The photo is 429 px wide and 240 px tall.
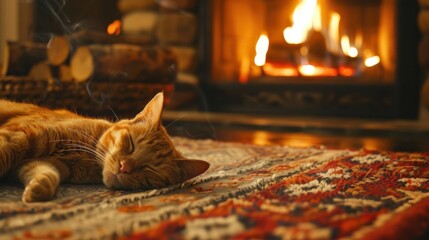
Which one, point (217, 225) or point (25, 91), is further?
point (25, 91)

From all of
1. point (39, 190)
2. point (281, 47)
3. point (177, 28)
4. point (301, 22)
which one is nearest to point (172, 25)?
point (177, 28)

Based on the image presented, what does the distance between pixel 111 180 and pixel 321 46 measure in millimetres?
2428

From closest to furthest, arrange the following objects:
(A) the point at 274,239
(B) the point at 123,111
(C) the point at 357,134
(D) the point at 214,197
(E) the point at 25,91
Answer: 1. (A) the point at 274,239
2. (D) the point at 214,197
3. (E) the point at 25,91
4. (B) the point at 123,111
5. (C) the point at 357,134

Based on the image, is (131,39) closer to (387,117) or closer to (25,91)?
(25,91)

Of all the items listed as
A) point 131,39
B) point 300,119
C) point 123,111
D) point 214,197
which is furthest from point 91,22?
point 214,197

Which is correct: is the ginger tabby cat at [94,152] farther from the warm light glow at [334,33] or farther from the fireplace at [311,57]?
the warm light glow at [334,33]

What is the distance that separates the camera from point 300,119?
329cm

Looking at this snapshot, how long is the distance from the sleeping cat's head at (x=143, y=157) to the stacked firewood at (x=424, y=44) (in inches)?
79.7

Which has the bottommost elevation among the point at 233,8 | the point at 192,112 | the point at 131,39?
the point at 192,112

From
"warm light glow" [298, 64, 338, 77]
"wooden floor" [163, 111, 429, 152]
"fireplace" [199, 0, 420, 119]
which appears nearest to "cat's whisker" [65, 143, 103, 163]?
"wooden floor" [163, 111, 429, 152]

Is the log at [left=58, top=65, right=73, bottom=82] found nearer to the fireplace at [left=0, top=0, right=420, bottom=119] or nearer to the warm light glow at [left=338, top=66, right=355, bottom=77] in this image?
the fireplace at [left=0, top=0, right=420, bottom=119]

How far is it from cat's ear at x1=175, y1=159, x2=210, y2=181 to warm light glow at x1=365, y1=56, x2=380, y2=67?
222 centimetres

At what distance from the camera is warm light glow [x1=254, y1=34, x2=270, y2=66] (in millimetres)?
3640

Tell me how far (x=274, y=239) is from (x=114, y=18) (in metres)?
3.12
